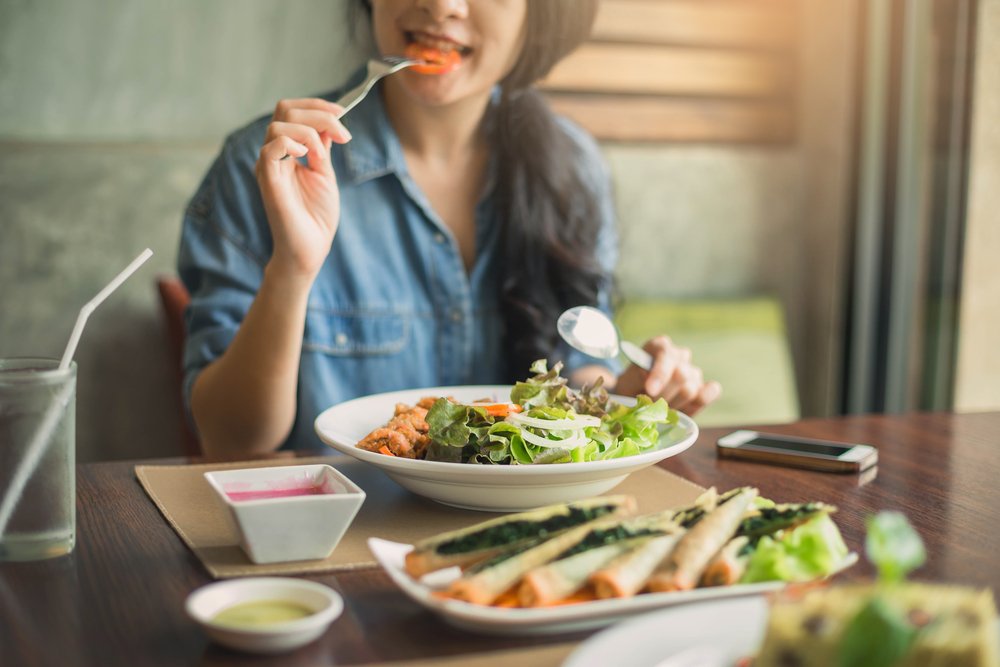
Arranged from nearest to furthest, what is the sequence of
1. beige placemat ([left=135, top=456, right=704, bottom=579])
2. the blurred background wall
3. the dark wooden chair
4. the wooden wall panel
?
beige placemat ([left=135, top=456, right=704, bottom=579])
the dark wooden chair
the blurred background wall
the wooden wall panel

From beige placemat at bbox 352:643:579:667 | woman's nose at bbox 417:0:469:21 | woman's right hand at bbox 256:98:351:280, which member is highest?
woman's nose at bbox 417:0:469:21

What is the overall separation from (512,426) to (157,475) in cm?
45

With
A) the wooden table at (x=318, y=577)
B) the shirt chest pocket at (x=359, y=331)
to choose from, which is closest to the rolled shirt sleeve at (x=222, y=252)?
the shirt chest pocket at (x=359, y=331)

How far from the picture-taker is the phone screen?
1282 mm

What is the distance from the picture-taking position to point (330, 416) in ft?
3.91

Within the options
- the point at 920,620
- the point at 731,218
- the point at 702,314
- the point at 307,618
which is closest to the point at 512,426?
the point at 307,618

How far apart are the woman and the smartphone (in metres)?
0.13

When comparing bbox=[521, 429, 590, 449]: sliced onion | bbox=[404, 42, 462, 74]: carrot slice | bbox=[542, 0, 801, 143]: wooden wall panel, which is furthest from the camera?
bbox=[542, 0, 801, 143]: wooden wall panel

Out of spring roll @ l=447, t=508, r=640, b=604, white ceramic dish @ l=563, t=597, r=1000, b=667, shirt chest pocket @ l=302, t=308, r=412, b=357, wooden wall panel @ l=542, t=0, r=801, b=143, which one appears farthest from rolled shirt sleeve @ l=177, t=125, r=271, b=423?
wooden wall panel @ l=542, t=0, r=801, b=143

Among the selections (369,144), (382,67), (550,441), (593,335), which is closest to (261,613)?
(550,441)

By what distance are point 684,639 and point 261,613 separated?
297 millimetres

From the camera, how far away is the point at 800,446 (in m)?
1.32

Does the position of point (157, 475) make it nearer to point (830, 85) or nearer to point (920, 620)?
point (920, 620)

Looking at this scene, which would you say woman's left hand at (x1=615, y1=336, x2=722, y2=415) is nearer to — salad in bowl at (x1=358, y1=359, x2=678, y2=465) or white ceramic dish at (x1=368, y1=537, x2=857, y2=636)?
salad in bowl at (x1=358, y1=359, x2=678, y2=465)
